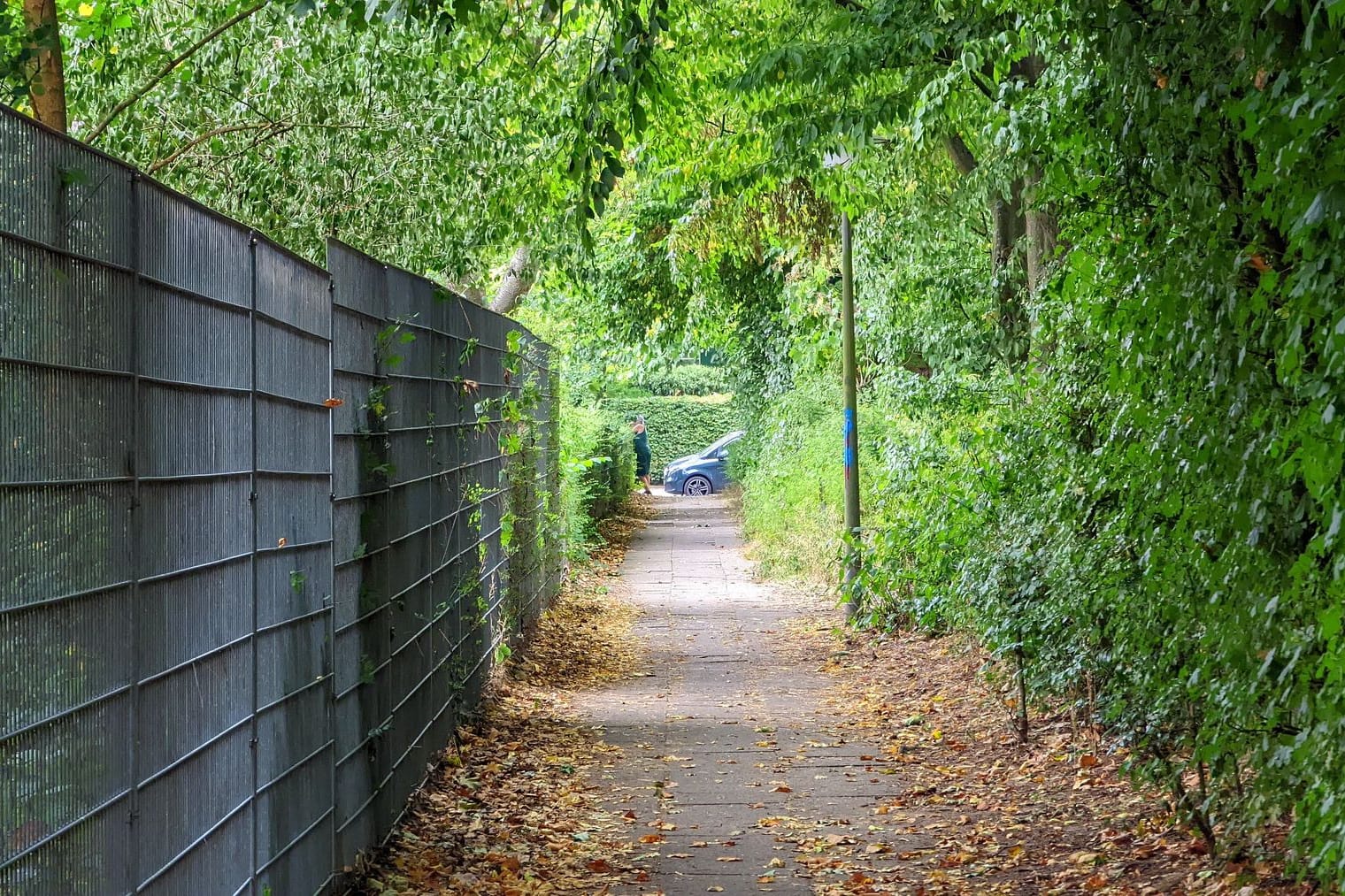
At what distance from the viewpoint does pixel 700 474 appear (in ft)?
131

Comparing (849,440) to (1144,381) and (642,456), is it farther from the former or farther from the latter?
(642,456)

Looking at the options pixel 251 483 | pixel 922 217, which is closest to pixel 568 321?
pixel 922 217

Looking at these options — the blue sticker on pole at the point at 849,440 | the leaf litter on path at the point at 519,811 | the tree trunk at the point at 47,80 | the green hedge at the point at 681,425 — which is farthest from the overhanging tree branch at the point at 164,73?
the green hedge at the point at 681,425

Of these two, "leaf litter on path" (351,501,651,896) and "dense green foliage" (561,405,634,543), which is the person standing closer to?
"dense green foliage" (561,405,634,543)

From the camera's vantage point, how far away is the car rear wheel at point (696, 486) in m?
40.2

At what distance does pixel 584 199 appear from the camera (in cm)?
715

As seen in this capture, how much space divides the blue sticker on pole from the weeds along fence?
285 inches

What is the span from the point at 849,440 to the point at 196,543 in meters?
11.0

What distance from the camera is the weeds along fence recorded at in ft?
10.1

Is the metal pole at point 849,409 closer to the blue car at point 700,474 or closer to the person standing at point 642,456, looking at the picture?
the person standing at point 642,456

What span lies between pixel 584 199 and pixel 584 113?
0.44 meters

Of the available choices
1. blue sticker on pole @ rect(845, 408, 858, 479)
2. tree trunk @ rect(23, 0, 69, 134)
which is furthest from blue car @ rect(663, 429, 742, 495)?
tree trunk @ rect(23, 0, 69, 134)

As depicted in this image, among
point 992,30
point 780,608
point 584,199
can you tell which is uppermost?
point 992,30

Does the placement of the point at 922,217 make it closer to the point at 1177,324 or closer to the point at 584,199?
the point at 584,199
